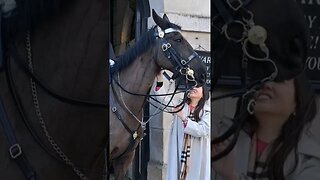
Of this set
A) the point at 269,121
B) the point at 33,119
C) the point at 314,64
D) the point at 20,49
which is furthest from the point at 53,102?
the point at 314,64

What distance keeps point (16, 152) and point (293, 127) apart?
80 centimetres

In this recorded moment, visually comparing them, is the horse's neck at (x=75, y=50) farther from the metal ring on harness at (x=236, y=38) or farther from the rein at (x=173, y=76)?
the metal ring on harness at (x=236, y=38)

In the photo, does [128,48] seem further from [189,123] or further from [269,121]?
[269,121]

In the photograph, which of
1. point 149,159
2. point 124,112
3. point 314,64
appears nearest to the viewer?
point 314,64

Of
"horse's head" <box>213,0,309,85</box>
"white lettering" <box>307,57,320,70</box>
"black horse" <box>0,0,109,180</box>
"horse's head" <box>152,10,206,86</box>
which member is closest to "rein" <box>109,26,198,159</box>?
"horse's head" <box>152,10,206,86</box>

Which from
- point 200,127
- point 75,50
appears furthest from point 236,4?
point 75,50

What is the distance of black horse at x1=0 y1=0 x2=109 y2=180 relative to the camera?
163 centimetres

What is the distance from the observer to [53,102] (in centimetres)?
168

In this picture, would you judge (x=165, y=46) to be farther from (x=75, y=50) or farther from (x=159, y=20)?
(x=75, y=50)

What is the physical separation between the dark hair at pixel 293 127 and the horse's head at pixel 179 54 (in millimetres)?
261

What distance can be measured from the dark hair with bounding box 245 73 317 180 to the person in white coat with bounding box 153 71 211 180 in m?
0.25

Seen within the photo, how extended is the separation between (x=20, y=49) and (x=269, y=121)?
776mm

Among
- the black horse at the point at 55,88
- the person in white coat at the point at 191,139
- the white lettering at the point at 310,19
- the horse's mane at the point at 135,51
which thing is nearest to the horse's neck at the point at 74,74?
the black horse at the point at 55,88

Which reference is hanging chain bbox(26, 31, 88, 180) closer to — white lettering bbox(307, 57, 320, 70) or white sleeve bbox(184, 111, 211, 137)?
white sleeve bbox(184, 111, 211, 137)
